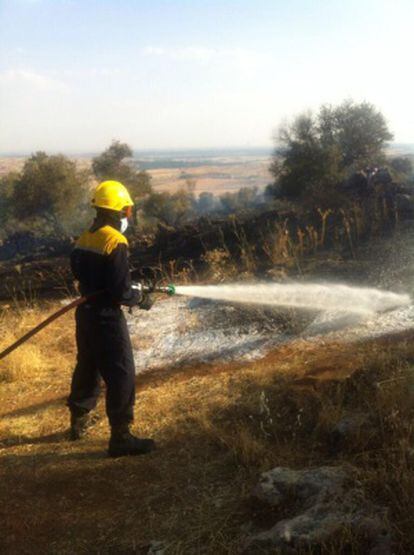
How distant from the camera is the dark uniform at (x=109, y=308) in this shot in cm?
414

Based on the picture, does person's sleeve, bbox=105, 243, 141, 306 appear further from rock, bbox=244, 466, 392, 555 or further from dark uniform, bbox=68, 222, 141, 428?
rock, bbox=244, 466, 392, 555

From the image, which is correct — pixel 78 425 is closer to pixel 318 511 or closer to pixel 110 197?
pixel 110 197

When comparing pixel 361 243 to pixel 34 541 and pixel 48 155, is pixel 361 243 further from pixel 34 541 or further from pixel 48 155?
pixel 48 155

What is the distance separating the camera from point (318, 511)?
2910 mm

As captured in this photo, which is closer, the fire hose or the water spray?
the fire hose

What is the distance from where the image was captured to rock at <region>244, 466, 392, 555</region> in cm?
270

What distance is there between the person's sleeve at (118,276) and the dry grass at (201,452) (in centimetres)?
131

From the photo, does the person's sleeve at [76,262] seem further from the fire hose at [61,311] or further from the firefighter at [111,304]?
the fire hose at [61,311]

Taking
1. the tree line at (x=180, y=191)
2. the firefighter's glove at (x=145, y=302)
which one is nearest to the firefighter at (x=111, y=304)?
the firefighter's glove at (x=145, y=302)

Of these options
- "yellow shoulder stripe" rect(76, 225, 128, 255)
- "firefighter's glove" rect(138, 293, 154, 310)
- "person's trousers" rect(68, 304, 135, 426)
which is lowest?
"person's trousers" rect(68, 304, 135, 426)

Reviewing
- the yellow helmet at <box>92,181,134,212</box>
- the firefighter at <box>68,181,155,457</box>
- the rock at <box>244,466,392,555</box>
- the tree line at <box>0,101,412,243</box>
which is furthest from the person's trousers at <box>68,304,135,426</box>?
the tree line at <box>0,101,412,243</box>

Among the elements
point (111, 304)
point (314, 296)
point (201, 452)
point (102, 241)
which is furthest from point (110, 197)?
point (314, 296)

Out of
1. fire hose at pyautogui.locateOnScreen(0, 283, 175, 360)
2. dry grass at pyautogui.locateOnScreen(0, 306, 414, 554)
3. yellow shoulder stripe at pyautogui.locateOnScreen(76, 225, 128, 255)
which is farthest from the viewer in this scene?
fire hose at pyautogui.locateOnScreen(0, 283, 175, 360)

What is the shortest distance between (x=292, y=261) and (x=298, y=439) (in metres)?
5.85
